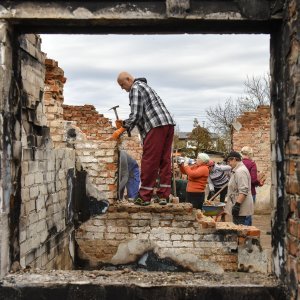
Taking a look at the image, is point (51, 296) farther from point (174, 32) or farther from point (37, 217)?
point (174, 32)

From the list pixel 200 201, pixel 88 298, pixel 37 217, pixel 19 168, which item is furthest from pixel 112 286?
pixel 200 201

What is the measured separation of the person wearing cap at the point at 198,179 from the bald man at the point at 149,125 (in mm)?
3185

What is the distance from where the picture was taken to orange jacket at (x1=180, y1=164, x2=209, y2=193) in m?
8.88

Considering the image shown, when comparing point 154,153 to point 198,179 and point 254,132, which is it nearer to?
point 198,179

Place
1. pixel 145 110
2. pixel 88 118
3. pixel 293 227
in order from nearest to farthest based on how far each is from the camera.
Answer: pixel 293 227 → pixel 145 110 → pixel 88 118

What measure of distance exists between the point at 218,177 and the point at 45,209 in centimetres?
645

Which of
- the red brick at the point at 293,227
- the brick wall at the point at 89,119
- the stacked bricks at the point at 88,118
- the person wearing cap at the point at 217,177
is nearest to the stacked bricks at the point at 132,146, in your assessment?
the brick wall at the point at 89,119

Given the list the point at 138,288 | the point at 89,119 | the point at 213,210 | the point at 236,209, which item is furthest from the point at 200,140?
the point at 138,288

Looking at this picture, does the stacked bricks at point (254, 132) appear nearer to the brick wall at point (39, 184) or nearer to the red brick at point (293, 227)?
the brick wall at point (39, 184)

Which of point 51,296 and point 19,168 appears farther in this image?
point 19,168

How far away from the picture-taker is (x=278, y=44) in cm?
318

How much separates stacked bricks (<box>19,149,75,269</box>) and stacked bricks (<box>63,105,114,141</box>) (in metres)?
7.43

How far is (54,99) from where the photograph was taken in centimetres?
657

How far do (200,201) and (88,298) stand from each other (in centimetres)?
605
